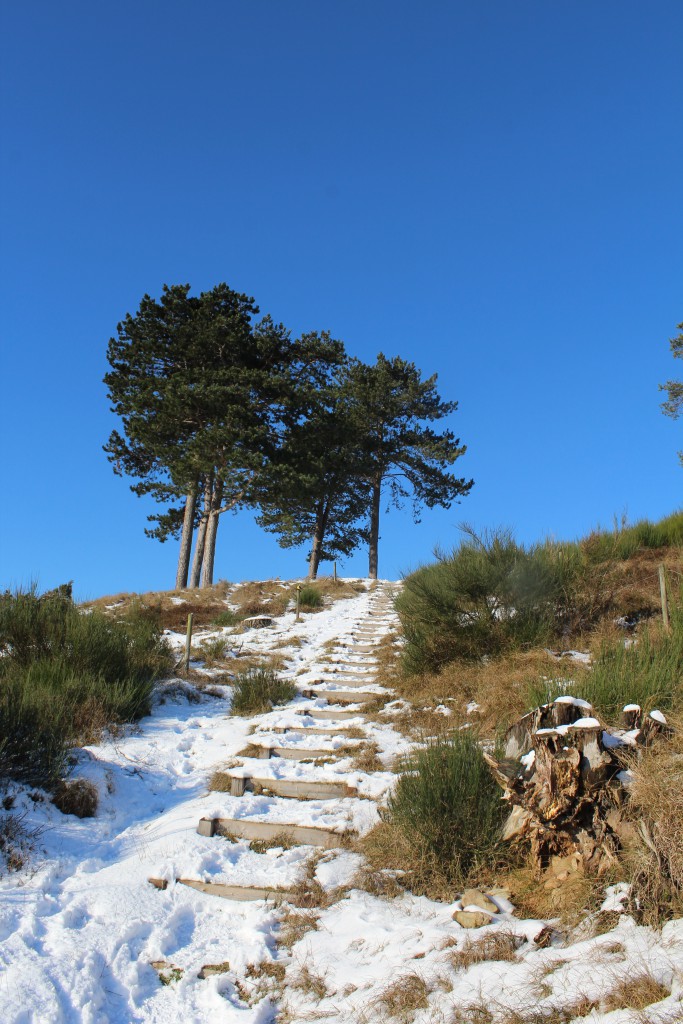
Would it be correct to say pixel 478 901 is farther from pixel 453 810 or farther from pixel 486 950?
pixel 453 810

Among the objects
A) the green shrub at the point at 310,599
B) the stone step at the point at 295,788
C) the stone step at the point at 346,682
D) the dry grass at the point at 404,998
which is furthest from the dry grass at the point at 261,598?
the dry grass at the point at 404,998

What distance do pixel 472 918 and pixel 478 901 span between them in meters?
0.17

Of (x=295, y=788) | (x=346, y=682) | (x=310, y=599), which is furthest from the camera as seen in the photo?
(x=310, y=599)

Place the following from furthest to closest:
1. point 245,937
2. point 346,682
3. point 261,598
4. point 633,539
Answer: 1. point 261,598
2. point 633,539
3. point 346,682
4. point 245,937

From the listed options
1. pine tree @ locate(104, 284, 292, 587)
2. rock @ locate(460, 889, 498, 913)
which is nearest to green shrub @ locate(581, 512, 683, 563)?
rock @ locate(460, 889, 498, 913)

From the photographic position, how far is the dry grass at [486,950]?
3.19 meters

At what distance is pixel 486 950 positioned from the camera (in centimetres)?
325

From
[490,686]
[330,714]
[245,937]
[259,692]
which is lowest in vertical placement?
[245,937]

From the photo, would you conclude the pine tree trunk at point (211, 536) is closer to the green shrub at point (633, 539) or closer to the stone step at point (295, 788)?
the green shrub at point (633, 539)

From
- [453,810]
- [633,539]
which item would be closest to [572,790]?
[453,810]

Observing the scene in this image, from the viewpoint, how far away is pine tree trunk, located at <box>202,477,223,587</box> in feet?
73.0

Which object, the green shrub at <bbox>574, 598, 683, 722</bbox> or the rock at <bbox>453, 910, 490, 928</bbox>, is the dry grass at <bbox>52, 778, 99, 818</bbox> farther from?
the green shrub at <bbox>574, 598, 683, 722</bbox>

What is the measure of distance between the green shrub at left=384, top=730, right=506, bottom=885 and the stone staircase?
749 millimetres

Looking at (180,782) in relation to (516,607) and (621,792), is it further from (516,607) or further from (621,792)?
(516,607)
